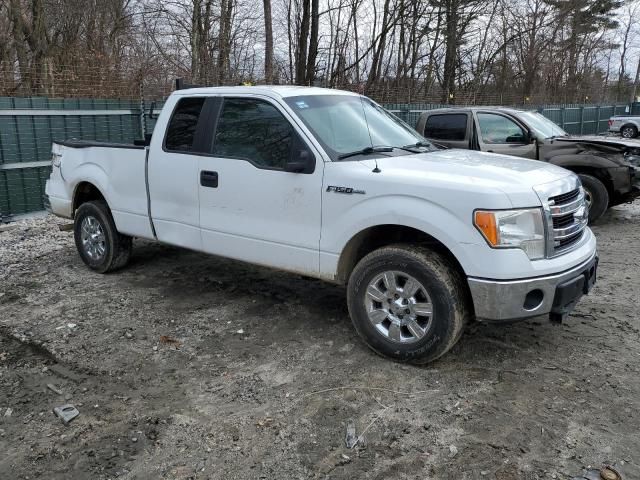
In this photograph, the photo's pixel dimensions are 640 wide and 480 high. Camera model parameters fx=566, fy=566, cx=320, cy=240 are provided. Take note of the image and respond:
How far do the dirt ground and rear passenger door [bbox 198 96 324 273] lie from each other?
26.7 inches

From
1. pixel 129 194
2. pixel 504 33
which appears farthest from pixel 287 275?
pixel 504 33

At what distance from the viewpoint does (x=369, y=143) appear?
456 cm

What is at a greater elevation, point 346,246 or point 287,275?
point 346,246

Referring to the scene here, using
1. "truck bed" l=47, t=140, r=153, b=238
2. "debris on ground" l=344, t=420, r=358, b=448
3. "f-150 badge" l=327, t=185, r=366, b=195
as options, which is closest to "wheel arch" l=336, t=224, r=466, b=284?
"f-150 badge" l=327, t=185, r=366, b=195

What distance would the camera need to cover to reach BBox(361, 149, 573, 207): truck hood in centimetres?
357

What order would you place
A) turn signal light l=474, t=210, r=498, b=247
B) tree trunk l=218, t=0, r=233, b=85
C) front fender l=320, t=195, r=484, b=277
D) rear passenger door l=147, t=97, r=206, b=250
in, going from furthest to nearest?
tree trunk l=218, t=0, r=233, b=85 < rear passenger door l=147, t=97, r=206, b=250 < front fender l=320, t=195, r=484, b=277 < turn signal light l=474, t=210, r=498, b=247

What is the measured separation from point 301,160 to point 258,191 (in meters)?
0.51

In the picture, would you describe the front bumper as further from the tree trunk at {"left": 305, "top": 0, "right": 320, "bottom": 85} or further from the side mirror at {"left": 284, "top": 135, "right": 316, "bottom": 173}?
the tree trunk at {"left": 305, "top": 0, "right": 320, "bottom": 85}

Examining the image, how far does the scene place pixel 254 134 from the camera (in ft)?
15.3

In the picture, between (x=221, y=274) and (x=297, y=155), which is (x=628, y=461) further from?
(x=221, y=274)

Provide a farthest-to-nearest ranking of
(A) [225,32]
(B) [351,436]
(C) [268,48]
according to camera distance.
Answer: (A) [225,32]
(C) [268,48]
(B) [351,436]

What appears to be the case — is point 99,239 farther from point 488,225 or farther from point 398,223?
point 488,225

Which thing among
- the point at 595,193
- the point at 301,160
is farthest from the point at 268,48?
the point at 301,160

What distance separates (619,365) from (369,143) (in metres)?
2.44
